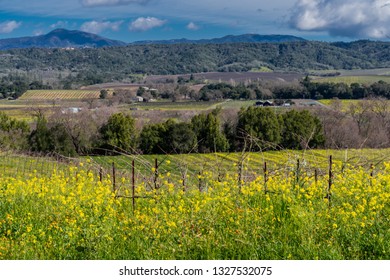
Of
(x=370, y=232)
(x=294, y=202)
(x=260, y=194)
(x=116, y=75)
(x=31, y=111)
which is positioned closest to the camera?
(x=370, y=232)

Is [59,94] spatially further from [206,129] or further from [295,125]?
[295,125]

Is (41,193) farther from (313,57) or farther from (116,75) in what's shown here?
(313,57)

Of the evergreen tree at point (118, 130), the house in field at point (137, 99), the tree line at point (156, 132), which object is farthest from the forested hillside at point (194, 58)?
the evergreen tree at point (118, 130)

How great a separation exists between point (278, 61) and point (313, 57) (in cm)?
1454

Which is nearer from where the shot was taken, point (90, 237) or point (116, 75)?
point (90, 237)

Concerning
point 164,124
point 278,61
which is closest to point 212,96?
point 164,124

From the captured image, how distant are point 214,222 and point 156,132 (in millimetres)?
40390

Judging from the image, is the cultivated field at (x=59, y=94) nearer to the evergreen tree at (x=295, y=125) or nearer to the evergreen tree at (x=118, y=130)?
the evergreen tree at (x=118, y=130)

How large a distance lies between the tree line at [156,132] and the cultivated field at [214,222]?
115 feet

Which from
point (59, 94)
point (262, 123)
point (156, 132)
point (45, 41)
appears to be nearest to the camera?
point (156, 132)

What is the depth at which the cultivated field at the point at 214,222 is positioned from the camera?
474cm

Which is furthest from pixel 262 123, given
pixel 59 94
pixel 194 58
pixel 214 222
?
pixel 194 58

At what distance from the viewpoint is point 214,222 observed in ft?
17.0
